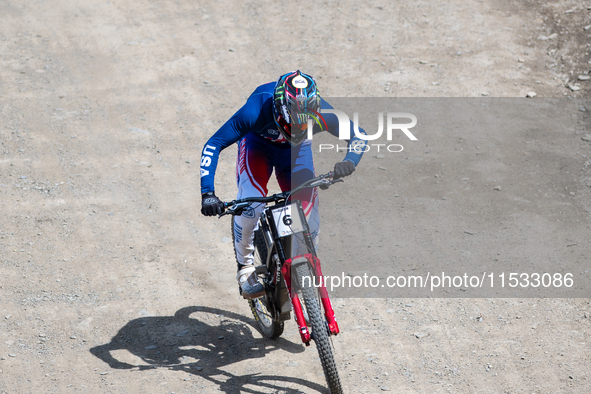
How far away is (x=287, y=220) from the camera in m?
5.68

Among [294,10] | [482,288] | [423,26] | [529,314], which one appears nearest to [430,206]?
[482,288]

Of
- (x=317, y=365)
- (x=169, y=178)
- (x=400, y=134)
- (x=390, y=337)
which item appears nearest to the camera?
(x=317, y=365)

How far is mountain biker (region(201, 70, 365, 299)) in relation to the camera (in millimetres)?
5730

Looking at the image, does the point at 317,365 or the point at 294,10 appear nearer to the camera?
the point at 317,365

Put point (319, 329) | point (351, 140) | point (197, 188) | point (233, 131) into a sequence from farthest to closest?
point (197, 188) < point (351, 140) < point (233, 131) < point (319, 329)

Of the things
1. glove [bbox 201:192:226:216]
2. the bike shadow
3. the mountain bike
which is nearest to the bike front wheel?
the mountain bike

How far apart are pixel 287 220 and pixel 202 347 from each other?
2.17 metres

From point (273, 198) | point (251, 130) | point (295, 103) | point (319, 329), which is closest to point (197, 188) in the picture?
point (251, 130)

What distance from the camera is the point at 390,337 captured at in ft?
23.0

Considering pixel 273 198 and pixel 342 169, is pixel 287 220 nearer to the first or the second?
pixel 273 198

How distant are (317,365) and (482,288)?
2.63 m

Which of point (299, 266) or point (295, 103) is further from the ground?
point (295, 103)

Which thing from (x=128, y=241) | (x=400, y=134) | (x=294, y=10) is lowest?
(x=128, y=241)

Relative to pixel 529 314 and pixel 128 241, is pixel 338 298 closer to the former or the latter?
pixel 529 314
